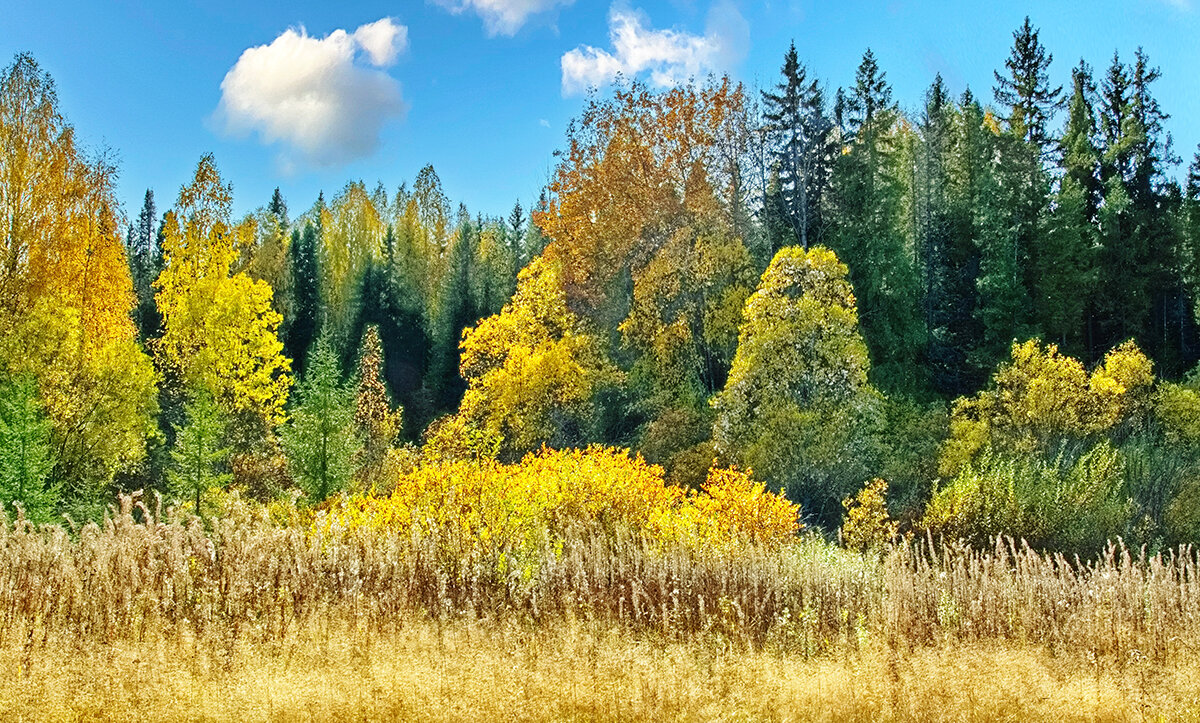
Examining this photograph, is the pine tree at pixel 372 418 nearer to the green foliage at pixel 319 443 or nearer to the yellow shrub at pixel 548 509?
the green foliage at pixel 319 443

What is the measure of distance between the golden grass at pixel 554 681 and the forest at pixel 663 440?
40 mm

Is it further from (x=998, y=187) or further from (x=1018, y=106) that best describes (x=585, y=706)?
(x=1018, y=106)

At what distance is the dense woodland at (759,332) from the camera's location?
24.8 meters

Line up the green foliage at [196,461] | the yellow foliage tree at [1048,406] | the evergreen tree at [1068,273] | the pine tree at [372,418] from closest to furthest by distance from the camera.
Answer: the green foliage at [196,461] → the yellow foliage tree at [1048,406] → the pine tree at [372,418] → the evergreen tree at [1068,273]

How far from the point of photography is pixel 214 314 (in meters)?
34.1

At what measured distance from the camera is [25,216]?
27953 millimetres

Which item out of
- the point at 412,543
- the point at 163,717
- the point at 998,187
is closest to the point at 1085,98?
the point at 998,187

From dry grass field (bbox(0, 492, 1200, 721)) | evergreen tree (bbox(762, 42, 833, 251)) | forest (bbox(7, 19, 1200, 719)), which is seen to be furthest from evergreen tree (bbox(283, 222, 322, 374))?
dry grass field (bbox(0, 492, 1200, 721))

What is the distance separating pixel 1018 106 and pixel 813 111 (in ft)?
41.1

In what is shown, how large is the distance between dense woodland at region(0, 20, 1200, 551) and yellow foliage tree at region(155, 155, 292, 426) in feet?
0.44

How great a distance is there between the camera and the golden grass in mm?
7047

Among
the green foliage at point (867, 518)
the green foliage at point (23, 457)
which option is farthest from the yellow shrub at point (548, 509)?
the green foliage at point (23, 457)

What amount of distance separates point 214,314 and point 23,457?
48.1ft

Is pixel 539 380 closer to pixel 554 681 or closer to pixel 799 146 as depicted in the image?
pixel 799 146
